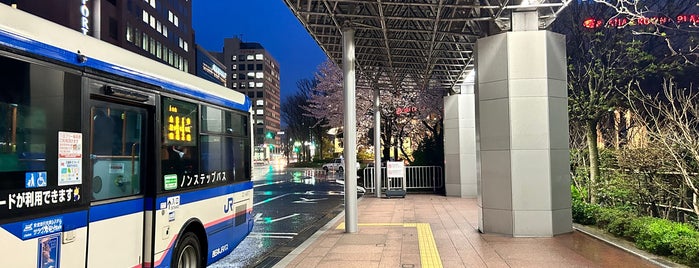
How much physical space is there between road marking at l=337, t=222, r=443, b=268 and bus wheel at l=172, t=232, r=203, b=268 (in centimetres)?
327

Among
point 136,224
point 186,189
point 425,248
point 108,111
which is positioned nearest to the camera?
point 108,111

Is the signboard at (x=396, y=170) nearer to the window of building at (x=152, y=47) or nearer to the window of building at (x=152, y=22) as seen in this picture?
the window of building at (x=152, y=47)

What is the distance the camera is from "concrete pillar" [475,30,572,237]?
9258 mm

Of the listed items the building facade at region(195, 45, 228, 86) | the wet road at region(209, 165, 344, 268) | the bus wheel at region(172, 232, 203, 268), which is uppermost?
the building facade at region(195, 45, 228, 86)

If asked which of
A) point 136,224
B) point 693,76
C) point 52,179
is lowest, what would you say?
point 136,224

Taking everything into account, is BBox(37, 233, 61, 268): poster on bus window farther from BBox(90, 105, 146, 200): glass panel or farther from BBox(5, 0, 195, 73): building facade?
BBox(5, 0, 195, 73): building facade

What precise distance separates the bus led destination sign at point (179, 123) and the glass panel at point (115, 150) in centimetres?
37

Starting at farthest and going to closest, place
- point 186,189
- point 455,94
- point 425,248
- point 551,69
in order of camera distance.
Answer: point 455,94, point 551,69, point 425,248, point 186,189

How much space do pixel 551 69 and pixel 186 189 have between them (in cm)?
734

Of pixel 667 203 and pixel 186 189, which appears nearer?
pixel 186 189

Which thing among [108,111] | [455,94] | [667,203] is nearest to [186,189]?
[108,111]

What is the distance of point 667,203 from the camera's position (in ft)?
32.9

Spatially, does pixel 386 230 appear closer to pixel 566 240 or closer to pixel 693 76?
pixel 566 240

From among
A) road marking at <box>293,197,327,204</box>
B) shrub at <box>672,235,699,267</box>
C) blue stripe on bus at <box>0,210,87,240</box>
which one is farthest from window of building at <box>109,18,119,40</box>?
shrub at <box>672,235,699,267</box>
